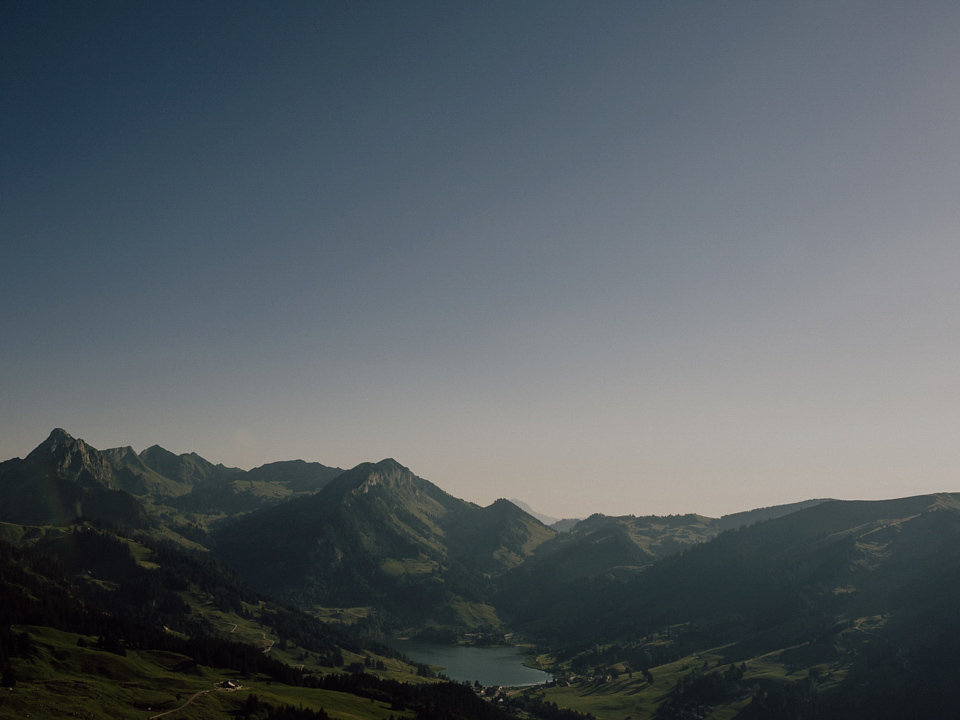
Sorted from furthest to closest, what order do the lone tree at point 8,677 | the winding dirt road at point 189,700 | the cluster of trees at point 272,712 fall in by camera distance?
1. the cluster of trees at point 272,712
2. the winding dirt road at point 189,700
3. the lone tree at point 8,677

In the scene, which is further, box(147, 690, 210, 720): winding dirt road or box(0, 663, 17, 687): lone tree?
box(147, 690, 210, 720): winding dirt road

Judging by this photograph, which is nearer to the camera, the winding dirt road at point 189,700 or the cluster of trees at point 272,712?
the winding dirt road at point 189,700

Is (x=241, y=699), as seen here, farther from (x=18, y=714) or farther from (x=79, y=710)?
(x=18, y=714)

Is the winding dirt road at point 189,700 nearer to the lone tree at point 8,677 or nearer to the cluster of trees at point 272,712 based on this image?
the cluster of trees at point 272,712

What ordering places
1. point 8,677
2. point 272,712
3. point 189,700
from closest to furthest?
1. point 8,677
2. point 189,700
3. point 272,712

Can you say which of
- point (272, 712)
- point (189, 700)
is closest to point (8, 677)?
point (189, 700)

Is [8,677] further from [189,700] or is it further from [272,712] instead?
[272,712]

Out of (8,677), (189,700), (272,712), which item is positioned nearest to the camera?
(8,677)

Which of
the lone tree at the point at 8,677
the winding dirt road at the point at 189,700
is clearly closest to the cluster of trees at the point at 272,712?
the winding dirt road at the point at 189,700

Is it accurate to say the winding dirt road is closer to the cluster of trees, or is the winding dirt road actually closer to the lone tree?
the cluster of trees

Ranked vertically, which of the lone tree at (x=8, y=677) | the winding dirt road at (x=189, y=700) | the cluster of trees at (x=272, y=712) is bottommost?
the cluster of trees at (x=272, y=712)

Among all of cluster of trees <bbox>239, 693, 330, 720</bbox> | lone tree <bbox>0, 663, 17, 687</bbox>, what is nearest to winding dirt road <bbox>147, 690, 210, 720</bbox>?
cluster of trees <bbox>239, 693, 330, 720</bbox>

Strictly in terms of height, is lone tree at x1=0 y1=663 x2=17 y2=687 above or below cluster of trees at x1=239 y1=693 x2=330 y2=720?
A: above

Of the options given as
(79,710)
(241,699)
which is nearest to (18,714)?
(79,710)
